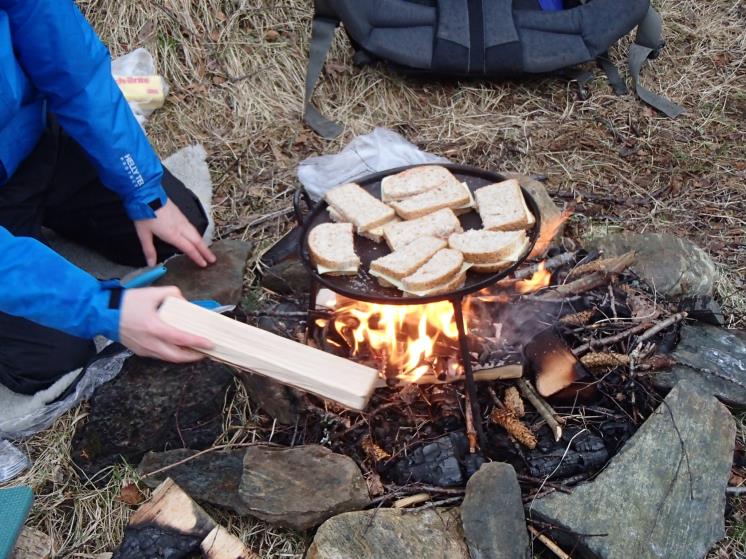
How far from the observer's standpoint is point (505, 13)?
438 centimetres

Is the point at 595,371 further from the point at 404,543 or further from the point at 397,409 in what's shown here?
the point at 404,543

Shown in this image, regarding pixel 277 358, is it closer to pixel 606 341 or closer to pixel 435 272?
pixel 435 272

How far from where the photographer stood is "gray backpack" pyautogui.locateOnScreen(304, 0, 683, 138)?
429cm

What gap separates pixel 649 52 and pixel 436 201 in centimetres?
275

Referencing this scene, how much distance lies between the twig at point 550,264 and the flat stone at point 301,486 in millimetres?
1145

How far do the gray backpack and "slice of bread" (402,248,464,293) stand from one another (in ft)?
7.42

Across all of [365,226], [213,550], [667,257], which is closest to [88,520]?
[213,550]

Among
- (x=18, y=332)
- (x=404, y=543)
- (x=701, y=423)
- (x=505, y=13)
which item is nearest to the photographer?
(x=404, y=543)

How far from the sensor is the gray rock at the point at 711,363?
8.83 ft

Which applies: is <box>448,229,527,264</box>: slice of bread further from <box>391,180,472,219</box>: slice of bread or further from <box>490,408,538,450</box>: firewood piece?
<box>490,408,538,450</box>: firewood piece

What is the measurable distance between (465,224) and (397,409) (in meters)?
0.77

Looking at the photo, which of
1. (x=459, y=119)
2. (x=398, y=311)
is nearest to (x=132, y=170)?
(x=398, y=311)

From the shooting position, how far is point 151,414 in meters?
2.72

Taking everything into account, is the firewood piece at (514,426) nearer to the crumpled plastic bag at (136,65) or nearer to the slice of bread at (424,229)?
the slice of bread at (424,229)
